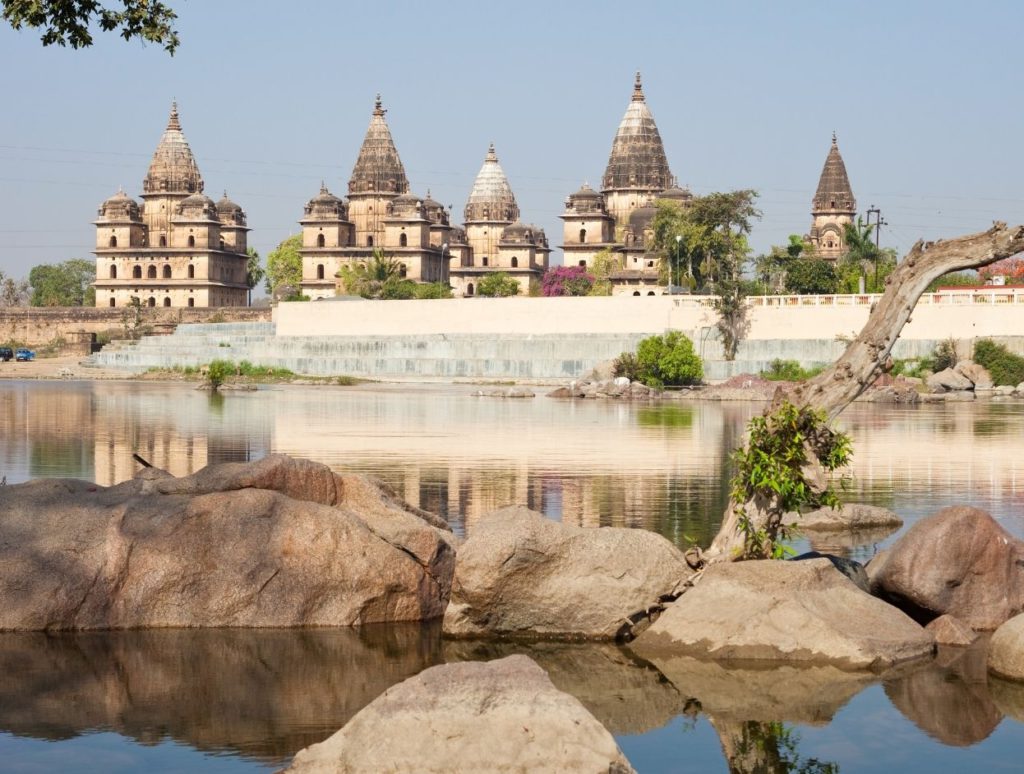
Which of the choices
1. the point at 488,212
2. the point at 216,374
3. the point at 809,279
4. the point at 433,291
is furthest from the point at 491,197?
the point at 216,374

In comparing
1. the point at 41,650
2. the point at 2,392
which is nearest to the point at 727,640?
the point at 41,650

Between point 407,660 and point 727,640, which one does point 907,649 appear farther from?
point 407,660

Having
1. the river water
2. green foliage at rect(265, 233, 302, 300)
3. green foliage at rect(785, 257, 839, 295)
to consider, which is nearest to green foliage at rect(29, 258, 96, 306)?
green foliage at rect(265, 233, 302, 300)

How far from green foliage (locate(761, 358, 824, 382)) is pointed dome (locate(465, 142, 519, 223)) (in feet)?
173

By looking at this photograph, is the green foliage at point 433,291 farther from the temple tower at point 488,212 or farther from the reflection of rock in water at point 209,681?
the reflection of rock in water at point 209,681

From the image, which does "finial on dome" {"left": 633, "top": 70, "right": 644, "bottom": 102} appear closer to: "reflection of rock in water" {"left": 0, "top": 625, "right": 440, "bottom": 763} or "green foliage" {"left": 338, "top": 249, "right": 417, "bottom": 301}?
"green foliage" {"left": 338, "top": 249, "right": 417, "bottom": 301}

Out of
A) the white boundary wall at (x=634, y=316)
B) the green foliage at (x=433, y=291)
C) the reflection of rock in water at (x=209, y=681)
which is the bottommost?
the reflection of rock in water at (x=209, y=681)

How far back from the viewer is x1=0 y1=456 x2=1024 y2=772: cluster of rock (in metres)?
10.7

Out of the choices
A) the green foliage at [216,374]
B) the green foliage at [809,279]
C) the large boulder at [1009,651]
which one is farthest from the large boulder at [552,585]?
the green foliage at [809,279]

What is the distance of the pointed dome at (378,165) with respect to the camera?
348ft

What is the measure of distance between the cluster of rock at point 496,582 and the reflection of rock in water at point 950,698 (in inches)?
8.2

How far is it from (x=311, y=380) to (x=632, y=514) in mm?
48212

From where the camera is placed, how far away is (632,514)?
17078 mm

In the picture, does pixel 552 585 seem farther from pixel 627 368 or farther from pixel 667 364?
pixel 627 368
